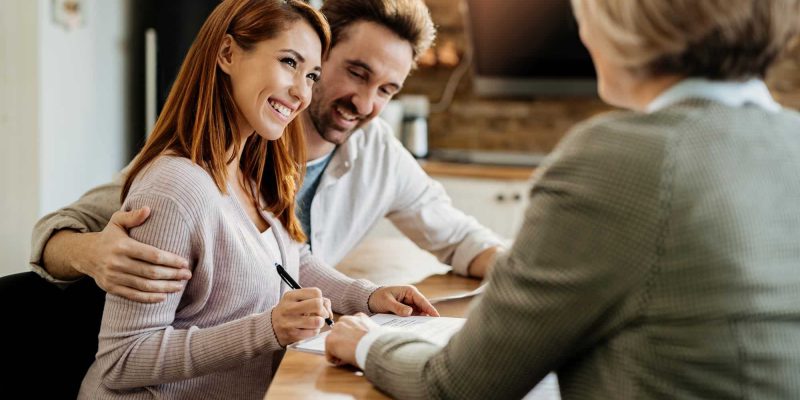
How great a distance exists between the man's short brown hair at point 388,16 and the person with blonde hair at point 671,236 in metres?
1.12

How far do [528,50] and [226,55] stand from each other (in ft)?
9.60

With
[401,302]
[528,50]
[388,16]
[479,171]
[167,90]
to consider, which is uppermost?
[388,16]

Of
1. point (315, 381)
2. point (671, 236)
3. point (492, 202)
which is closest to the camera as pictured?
point (671, 236)

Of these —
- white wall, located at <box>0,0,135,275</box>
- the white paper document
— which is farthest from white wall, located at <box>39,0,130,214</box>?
the white paper document

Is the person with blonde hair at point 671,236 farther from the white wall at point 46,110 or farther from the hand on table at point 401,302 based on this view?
the white wall at point 46,110

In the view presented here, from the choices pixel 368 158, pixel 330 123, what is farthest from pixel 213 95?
pixel 368 158

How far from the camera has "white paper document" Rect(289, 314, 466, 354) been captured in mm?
1087

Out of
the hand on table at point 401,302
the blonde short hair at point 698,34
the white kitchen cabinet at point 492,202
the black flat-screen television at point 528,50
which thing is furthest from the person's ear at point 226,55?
the black flat-screen television at point 528,50

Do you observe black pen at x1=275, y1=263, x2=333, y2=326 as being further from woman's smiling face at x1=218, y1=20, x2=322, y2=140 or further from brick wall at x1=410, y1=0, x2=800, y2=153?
brick wall at x1=410, y1=0, x2=800, y2=153

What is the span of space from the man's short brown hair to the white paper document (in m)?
0.82

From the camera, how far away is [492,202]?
12.2 ft

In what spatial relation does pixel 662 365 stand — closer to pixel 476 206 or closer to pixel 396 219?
pixel 396 219

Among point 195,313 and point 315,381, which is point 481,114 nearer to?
point 195,313

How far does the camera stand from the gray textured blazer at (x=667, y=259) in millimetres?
714
